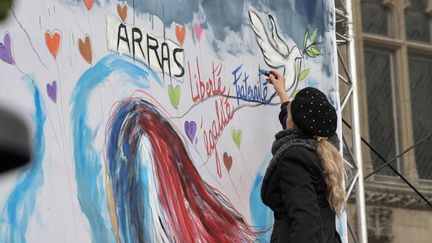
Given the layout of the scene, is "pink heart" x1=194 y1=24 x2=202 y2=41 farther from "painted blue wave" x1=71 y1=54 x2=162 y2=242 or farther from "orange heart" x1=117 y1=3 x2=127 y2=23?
"painted blue wave" x1=71 y1=54 x2=162 y2=242

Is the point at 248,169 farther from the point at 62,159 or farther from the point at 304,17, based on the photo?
the point at 62,159

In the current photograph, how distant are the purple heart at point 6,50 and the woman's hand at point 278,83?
5.38ft

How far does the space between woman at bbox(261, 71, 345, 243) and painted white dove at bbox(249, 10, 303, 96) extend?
40.6 inches

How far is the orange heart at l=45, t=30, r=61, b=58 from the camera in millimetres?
3188

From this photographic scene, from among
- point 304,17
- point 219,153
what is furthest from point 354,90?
point 219,153

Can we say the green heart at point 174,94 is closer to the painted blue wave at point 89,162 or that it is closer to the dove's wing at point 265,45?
the painted blue wave at point 89,162

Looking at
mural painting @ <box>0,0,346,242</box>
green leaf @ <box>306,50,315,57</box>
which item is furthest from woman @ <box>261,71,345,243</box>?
green leaf @ <box>306,50,315,57</box>

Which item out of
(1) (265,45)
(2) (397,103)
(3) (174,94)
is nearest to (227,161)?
(3) (174,94)

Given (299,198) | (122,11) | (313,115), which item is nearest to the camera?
(299,198)

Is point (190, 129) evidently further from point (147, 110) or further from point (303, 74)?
point (303, 74)

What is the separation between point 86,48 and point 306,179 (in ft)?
2.99

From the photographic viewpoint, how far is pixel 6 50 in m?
2.99

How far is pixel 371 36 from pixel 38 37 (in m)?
8.23

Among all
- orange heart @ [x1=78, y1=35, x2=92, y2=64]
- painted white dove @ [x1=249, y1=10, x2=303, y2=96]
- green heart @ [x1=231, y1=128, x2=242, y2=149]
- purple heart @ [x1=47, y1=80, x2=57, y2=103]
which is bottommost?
green heart @ [x1=231, y1=128, x2=242, y2=149]
